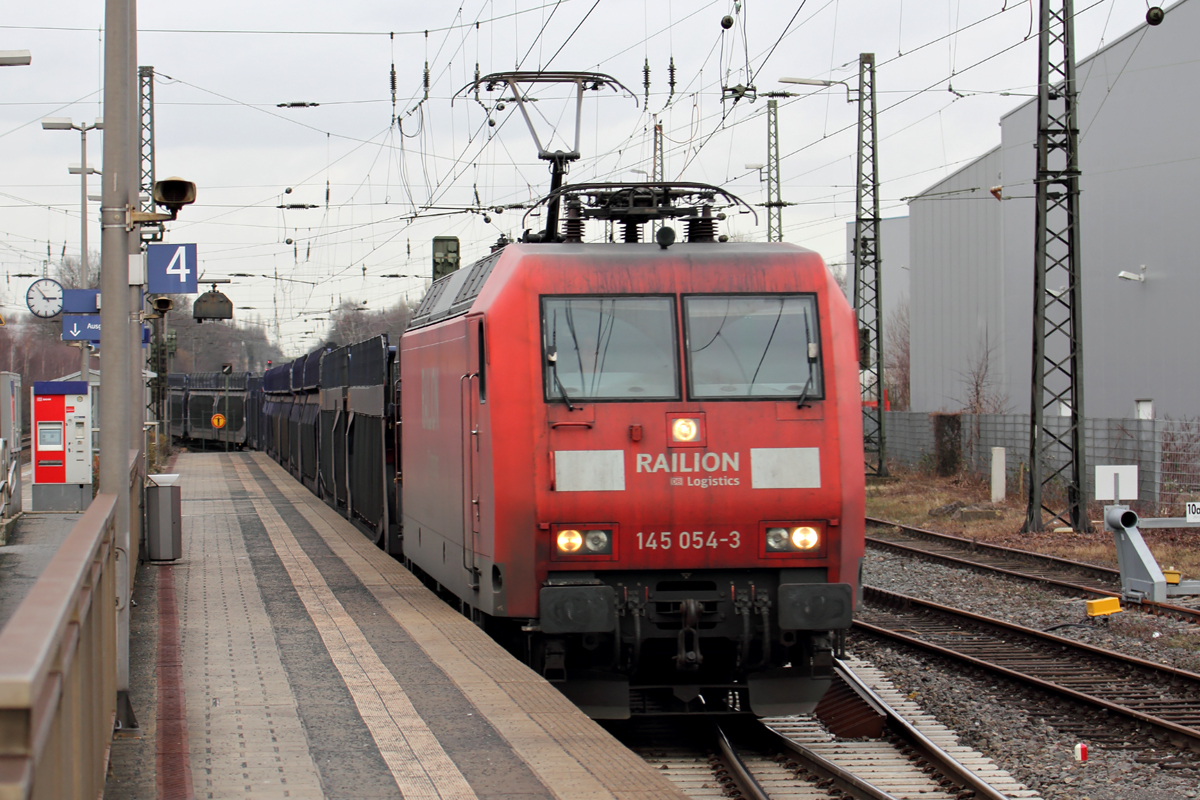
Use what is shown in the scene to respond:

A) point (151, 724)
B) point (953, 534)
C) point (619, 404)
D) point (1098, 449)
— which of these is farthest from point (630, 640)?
point (1098, 449)

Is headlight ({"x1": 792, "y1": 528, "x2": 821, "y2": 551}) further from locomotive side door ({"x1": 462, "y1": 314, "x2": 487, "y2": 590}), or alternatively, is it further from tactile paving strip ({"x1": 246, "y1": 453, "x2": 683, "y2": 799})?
locomotive side door ({"x1": 462, "y1": 314, "x2": 487, "y2": 590})

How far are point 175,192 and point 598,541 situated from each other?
11.6 ft

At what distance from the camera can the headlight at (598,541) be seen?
7.68 m

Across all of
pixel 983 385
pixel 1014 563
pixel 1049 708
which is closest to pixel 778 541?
pixel 1049 708

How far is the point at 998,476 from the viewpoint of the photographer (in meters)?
24.9

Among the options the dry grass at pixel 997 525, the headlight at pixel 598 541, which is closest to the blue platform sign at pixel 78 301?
the headlight at pixel 598 541

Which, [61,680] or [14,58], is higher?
[14,58]

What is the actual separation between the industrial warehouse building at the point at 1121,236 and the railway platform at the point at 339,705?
20267 mm

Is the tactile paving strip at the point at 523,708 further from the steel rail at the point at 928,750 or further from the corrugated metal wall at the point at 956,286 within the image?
the corrugated metal wall at the point at 956,286

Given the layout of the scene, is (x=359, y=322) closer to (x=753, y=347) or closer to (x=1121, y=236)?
(x=1121, y=236)

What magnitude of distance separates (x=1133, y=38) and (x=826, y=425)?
2355 centimetres

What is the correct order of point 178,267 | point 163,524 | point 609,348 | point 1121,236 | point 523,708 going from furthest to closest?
point 1121,236 → point 163,524 → point 178,267 → point 609,348 → point 523,708

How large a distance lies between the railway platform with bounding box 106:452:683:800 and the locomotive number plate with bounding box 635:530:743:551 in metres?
1.04

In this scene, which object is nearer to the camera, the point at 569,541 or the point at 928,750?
the point at 569,541
